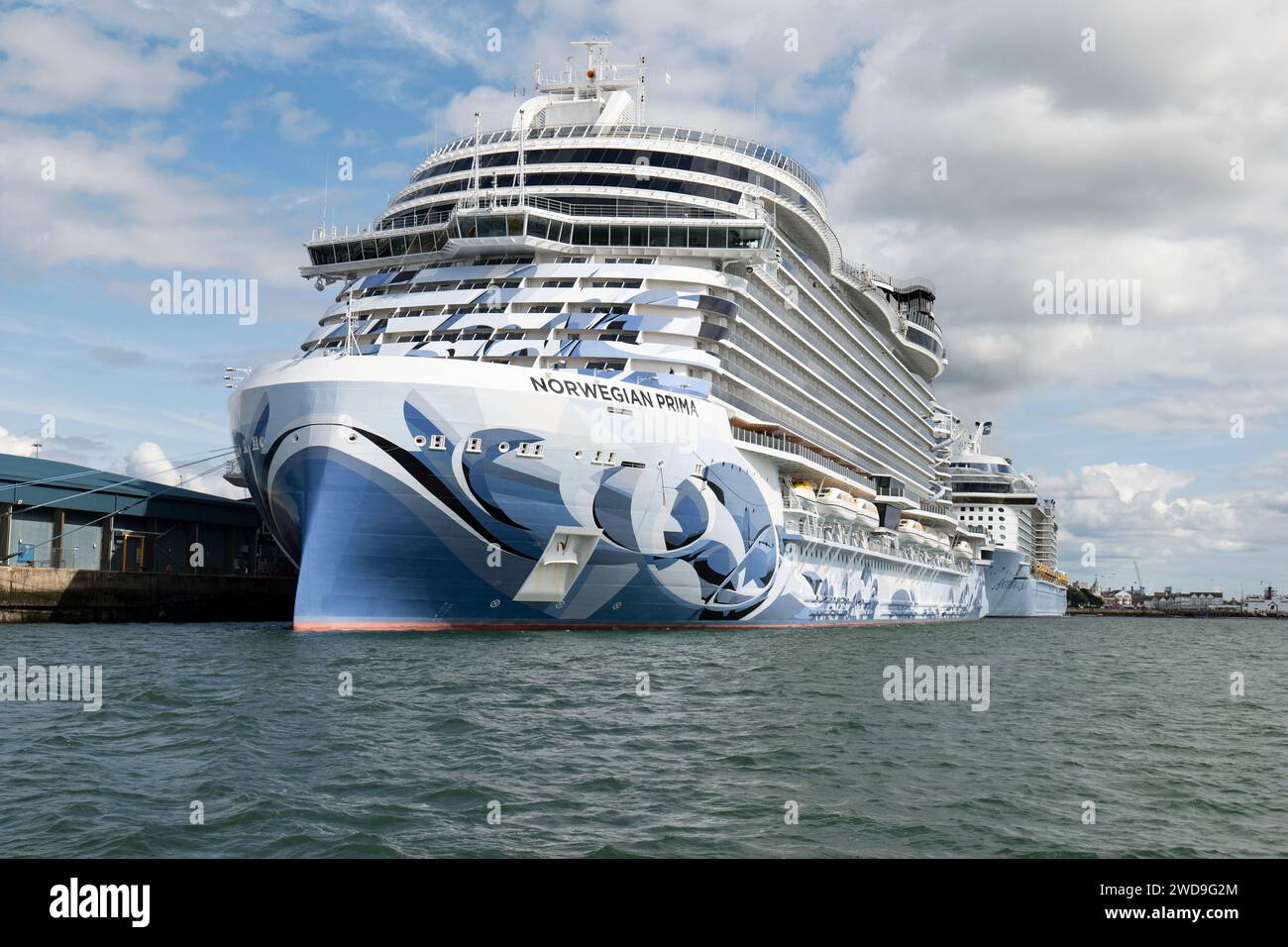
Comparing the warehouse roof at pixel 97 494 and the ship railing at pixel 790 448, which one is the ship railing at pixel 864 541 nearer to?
the ship railing at pixel 790 448

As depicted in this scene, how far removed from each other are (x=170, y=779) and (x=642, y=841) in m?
5.19

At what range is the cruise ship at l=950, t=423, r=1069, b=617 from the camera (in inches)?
3393

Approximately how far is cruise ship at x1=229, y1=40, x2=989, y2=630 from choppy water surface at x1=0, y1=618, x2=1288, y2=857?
3.66 metres

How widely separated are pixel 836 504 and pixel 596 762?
27909 mm

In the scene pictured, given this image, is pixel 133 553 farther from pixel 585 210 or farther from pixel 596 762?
pixel 596 762

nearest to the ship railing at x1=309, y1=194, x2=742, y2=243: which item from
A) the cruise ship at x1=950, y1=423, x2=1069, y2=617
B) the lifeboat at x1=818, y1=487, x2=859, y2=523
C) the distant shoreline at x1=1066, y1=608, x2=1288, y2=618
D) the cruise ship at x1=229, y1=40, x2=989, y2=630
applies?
the cruise ship at x1=229, y1=40, x2=989, y2=630

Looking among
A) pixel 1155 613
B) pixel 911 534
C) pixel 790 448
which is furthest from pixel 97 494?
pixel 1155 613

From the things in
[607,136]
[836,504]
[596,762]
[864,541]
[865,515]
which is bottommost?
[596,762]

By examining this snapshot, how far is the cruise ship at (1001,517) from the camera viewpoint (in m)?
86.2

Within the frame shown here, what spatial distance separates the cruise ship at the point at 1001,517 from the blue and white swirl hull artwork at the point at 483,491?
58284 millimetres

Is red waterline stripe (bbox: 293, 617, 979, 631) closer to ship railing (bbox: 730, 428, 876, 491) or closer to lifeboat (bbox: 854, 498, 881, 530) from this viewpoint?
ship railing (bbox: 730, 428, 876, 491)

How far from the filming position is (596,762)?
1200cm
